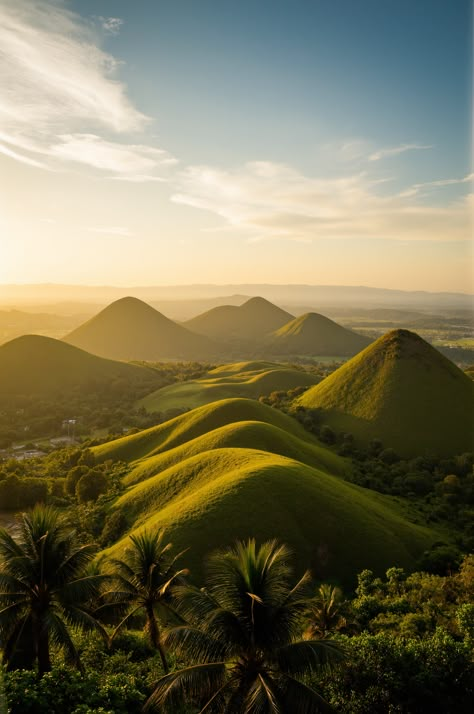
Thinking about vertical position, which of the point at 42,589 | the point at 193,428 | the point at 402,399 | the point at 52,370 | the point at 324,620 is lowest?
the point at 193,428

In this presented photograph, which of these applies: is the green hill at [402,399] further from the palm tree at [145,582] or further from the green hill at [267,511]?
the palm tree at [145,582]

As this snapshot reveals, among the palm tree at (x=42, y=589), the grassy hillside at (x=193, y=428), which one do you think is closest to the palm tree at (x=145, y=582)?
the palm tree at (x=42, y=589)

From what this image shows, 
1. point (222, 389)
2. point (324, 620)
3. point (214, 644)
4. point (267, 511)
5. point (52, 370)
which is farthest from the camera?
point (52, 370)

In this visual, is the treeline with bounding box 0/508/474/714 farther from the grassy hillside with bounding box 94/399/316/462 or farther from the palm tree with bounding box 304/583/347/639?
the grassy hillside with bounding box 94/399/316/462

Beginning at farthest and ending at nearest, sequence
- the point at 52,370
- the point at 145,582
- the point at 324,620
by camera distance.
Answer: the point at 52,370 → the point at 324,620 → the point at 145,582

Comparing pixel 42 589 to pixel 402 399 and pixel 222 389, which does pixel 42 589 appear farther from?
pixel 222 389

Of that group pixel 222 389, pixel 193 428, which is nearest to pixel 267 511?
pixel 193 428

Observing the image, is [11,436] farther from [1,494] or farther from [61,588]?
[61,588]
